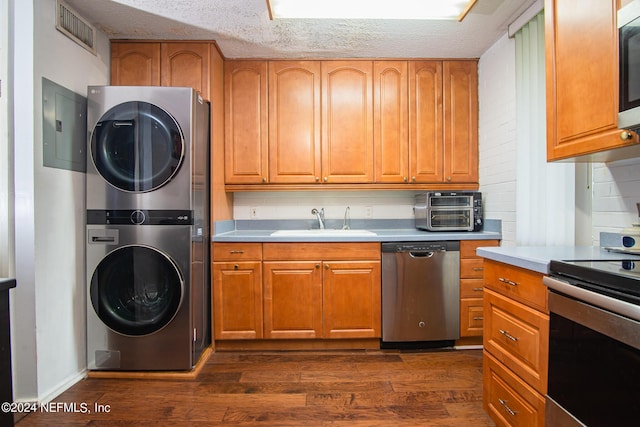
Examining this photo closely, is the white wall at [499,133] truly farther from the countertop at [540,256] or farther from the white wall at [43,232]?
the white wall at [43,232]

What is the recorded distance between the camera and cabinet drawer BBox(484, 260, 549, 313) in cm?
121

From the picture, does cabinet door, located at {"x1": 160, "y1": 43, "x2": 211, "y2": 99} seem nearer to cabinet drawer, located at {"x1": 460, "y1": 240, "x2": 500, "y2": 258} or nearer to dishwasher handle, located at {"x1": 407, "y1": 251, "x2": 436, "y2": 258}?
dishwasher handle, located at {"x1": 407, "y1": 251, "x2": 436, "y2": 258}

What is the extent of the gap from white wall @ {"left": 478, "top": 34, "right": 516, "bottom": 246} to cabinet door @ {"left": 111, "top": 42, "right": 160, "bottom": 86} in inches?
104

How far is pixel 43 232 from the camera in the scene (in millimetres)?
1758

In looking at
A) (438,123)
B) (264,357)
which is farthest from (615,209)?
(264,357)

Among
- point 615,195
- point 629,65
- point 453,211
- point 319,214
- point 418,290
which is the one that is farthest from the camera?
point 319,214

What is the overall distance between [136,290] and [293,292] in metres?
1.08

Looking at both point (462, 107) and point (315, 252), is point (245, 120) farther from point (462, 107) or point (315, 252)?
point (462, 107)

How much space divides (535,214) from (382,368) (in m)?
1.45

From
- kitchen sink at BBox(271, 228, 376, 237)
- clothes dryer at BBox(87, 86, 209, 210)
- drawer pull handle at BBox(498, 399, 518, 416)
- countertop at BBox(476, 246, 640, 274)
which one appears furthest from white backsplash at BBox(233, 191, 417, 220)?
drawer pull handle at BBox(498, 399, 518, 416)

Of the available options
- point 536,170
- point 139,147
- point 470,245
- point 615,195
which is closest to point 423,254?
point 470,245

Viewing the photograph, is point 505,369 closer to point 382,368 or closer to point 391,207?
point 382,368

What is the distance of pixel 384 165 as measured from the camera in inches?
104

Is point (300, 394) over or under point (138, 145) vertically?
under
